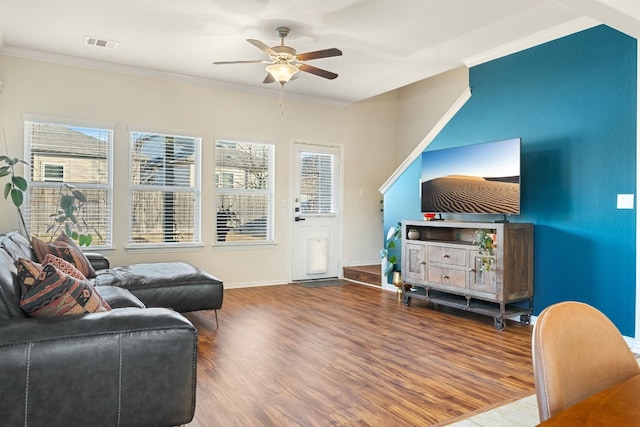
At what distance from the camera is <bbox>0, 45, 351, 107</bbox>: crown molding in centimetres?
480

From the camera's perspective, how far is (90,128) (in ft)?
17.0

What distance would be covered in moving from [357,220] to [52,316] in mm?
5512

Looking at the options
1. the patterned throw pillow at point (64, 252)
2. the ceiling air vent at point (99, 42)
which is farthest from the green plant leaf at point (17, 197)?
the ceiling air vent at point (99, 42)

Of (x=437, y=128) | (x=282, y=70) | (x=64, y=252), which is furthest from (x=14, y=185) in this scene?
(x=437, y=128)

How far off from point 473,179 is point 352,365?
2.35 m

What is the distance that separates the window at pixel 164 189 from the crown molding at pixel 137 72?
73cm

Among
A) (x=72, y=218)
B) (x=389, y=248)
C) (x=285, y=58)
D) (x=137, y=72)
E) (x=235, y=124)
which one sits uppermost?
(x=137, y=72)

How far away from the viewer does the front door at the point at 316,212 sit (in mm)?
6617

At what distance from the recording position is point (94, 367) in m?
1.83

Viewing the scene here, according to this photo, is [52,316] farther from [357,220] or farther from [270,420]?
[357,220]

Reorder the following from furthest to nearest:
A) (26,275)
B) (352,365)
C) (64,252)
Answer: (64,252)
(352,365)
(26,275)

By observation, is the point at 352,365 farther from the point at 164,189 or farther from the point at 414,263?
the point at 164,189

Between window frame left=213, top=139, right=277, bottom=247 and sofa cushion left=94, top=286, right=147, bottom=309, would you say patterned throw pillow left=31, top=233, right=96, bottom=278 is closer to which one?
sofa cushion left=94, top=286, right=147, bottom=309

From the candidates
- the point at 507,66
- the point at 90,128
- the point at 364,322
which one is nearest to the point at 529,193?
the point at 507,66
